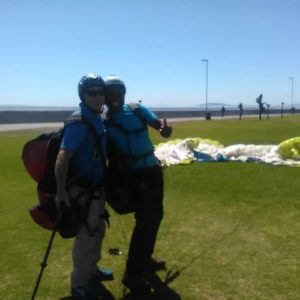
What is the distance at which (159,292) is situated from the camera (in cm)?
474

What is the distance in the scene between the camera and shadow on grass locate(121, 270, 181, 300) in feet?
15.2

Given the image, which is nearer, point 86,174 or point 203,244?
point 86,174

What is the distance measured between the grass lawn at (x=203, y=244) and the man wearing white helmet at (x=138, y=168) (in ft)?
1.03

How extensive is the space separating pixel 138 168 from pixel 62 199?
0.99 m

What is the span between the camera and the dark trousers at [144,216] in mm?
4809

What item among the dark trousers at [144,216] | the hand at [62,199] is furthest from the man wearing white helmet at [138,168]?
the hand at [62,199]

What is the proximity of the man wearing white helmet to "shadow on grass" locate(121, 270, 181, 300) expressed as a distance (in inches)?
3.2

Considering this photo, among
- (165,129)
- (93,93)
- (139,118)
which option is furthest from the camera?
(165,129)

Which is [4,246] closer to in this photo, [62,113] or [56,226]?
[56,226]

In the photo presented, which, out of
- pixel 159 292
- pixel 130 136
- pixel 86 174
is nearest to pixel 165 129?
pixel 130 136

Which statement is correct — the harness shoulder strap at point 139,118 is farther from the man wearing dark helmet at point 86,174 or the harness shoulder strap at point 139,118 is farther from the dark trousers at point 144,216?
→ the dark trousers at point 144,216

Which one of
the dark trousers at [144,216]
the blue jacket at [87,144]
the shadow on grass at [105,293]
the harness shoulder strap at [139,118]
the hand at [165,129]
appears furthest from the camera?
the hand at [165,129]

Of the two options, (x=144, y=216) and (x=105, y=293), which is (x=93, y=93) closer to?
(x=144, y=216)

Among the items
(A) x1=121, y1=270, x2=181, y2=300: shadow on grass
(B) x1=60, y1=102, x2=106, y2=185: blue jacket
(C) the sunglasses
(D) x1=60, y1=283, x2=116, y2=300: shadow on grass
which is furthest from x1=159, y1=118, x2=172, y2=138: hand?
(D) x1=60, y1=283, x2=116, y2=300: shadow on grass
